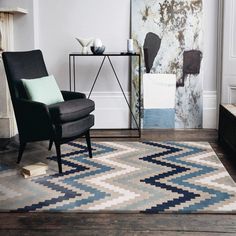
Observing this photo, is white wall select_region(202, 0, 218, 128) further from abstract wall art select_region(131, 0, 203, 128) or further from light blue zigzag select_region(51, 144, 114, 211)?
light blue zigzag select_region(51, 144, 114, 211)

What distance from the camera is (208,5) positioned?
4777 millimetres

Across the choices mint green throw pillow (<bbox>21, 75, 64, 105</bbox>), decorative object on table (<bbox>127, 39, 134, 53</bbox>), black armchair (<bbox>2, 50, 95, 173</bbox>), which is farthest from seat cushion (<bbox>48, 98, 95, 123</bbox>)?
decorative object on table (<bbox>127, 39, 134, 53</bbox>)

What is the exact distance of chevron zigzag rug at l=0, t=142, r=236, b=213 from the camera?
266 cm

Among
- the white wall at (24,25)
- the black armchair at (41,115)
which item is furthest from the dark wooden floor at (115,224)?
the white wall at (24,25)

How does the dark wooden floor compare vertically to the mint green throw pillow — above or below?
below

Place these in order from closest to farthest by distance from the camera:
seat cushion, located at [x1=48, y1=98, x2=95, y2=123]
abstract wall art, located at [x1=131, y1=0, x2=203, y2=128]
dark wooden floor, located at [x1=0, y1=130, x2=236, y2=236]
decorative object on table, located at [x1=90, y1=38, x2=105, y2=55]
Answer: dark wooden floor, located at [x1=0, y1=130, x2=236, y2=236] → seat cushion, located at [x1=48, y1=98, x2=95, y2=123] → decorative object on table, located at [x1=90, y1=38, x2=105, y2=55] → abstract wall art, located at [x1=131, y1=0, x2=203, y2=128]

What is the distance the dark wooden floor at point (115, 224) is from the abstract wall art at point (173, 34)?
2.59 metres

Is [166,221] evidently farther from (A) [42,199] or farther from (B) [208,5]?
(B) [208,5]

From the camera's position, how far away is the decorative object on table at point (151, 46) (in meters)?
4.82

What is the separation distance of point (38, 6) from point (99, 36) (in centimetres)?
79

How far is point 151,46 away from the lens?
15.9 feet

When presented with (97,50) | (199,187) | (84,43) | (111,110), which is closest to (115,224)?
(199,187)

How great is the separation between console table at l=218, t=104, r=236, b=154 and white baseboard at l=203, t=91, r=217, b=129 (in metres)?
0.64

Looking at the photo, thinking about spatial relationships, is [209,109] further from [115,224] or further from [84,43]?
[115,224]
